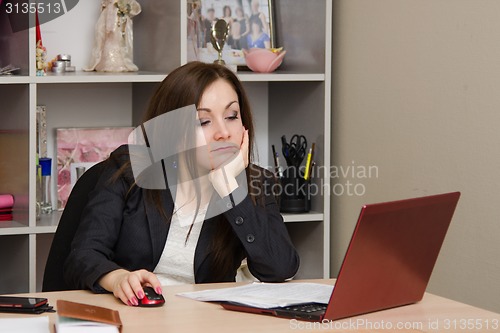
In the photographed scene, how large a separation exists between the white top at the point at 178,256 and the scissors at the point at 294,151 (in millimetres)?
1021

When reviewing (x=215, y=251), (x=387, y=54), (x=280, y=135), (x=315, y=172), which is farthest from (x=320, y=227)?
(x=215, y=251)

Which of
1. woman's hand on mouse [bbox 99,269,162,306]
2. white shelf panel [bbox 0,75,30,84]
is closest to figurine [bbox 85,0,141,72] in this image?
white shelf panel [bbox 0,75,30,84]

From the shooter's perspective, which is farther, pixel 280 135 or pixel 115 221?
pixel 280 135

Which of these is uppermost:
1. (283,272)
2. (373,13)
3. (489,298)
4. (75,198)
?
(373,13)

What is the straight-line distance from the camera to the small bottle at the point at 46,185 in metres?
2.68

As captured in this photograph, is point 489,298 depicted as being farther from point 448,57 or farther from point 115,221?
point 115,221

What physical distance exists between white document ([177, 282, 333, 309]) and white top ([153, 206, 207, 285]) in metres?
0.24

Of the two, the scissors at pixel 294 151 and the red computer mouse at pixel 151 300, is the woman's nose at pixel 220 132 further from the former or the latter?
the scissors at pixel 294 151

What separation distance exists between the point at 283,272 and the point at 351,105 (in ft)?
3.39

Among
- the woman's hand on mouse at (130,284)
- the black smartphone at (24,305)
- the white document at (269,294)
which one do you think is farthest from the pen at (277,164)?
the black smartphone at (24,305)

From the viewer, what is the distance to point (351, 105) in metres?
2.72

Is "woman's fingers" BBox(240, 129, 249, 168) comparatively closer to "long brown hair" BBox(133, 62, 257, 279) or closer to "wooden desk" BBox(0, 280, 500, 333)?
"long brown hair" BBox(133, 62, 257, 279)

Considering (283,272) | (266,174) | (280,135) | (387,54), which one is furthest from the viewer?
(280,135)

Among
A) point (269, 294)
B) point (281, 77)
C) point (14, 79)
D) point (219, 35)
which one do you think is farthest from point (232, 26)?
point (269, 294)
